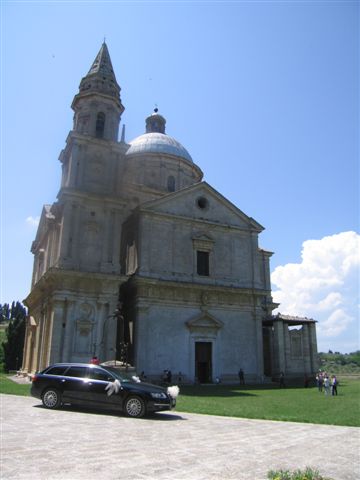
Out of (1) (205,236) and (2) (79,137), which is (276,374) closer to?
(1) (205,236)

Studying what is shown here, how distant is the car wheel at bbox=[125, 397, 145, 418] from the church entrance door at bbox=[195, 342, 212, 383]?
18007mm

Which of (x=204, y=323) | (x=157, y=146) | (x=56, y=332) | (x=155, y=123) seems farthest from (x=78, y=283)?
(x=155, y=123)

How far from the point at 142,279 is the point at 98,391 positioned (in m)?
15.7

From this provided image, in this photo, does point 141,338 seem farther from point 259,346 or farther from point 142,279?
point 259,346

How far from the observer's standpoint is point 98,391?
41.3 ft

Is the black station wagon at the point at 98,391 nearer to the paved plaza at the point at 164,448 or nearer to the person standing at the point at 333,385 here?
the paved plaza at the point at 164,448

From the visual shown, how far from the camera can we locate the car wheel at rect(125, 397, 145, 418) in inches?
472

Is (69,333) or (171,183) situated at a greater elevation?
(171,183)

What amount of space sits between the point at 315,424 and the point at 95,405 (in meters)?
6.44

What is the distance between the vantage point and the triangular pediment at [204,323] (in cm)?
2944

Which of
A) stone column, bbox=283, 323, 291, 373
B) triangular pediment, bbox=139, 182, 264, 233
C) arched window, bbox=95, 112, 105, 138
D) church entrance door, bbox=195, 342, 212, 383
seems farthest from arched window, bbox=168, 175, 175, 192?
church entrance door, bbox=195, 342, 212, 383

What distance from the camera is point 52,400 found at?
43.5 feet

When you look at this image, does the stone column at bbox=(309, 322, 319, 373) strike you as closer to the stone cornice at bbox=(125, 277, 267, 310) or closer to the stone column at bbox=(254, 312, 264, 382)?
the stone column at bbox=(254, 312, 264, 382)

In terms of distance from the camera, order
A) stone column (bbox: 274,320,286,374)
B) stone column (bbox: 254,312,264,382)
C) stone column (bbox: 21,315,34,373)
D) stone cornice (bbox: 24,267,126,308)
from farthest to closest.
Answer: stone column (bbox: 21,315,34,373) < stone column (bbox: 274,320,286,374) < stone column (bbox: 254,312,264,382) < stone cornice (bbox: 24,267,126,308)
